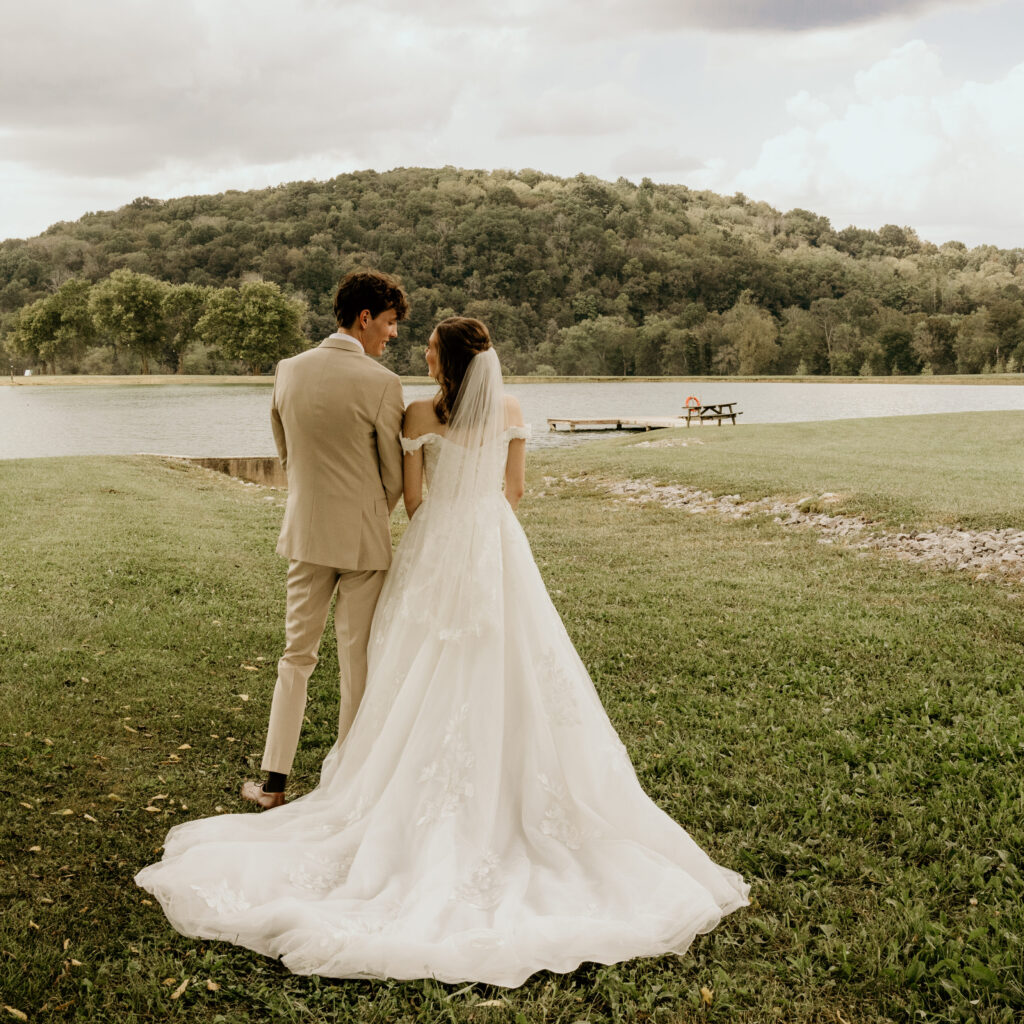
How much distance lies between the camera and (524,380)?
87.2 m

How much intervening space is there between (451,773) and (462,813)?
173mm

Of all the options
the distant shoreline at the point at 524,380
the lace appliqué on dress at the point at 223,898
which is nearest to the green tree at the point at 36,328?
the distant shoreline at the point at 524,380

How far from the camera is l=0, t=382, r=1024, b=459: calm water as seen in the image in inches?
1426

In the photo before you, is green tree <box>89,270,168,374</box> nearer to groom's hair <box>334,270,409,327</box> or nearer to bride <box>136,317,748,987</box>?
groom's hair <box>334,270,409,327</box>

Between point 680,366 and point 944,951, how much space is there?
9567 centimetres

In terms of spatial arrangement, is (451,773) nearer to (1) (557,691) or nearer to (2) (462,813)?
(2) (462,813)

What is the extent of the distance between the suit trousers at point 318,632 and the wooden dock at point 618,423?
36609mm

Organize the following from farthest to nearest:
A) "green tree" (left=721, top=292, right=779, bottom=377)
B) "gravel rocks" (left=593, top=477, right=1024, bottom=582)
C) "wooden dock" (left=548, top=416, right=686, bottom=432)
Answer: "green tree" (left=721, top=292, right=779, bottom=377)
"wooden dock" (left=548, top=416, right=686, bottom=432)
"gravel rocks" (left=593, top=477, right=1024, bottom=582)

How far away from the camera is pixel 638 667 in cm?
699

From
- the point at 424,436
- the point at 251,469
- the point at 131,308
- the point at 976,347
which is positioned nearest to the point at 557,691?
the point at 424,436

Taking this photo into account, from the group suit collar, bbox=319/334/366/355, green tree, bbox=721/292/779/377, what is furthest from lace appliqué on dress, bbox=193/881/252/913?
green tree, bbox=721/292/779/377

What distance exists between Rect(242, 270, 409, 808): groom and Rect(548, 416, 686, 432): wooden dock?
36.6 meters

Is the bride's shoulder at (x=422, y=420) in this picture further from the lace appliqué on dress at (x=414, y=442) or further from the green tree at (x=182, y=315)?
the green tree at (x=182, y=315)

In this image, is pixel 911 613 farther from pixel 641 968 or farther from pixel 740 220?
pixel 740 220
